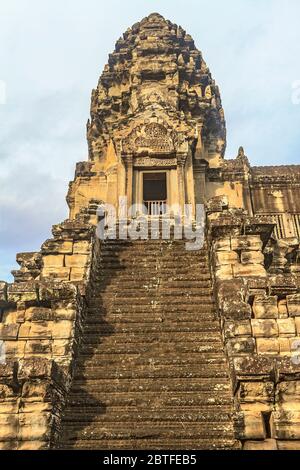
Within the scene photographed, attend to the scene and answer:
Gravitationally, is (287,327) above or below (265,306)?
below

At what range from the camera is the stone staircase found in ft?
22.0

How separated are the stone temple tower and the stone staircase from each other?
0.02 meters

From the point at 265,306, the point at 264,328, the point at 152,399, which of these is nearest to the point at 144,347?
the point at 152,399

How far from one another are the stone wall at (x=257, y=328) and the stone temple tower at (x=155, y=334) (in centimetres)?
2

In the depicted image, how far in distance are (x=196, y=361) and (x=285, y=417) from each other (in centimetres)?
217

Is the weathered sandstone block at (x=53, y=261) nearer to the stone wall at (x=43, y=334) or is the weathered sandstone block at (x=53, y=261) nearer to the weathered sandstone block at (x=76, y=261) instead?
the stone wall at (x=43, y=334)

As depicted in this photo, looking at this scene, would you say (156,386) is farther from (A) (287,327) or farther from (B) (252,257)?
(B) (252,257)

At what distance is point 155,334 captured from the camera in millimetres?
8742

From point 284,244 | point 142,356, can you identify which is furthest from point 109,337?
point 284,244

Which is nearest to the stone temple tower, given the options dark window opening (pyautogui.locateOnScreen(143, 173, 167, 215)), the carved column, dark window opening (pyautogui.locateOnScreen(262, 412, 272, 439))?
dark window opening (pyautogui.locateOnScreen(262, 412, 272, 439))

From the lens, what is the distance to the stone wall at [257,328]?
20.2 ft

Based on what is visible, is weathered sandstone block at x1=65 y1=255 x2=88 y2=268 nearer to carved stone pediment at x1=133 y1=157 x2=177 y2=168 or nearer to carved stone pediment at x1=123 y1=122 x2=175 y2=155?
carved stone pediment at x1=133 y1=157 x2=177 y2=168

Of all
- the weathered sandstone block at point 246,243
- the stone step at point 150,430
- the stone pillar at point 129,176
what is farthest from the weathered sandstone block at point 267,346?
the stone pillar at point 129,176

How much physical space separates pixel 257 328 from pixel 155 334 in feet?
6.22
